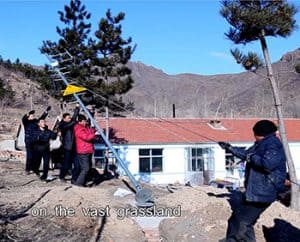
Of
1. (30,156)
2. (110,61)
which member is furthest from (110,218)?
(110,61)

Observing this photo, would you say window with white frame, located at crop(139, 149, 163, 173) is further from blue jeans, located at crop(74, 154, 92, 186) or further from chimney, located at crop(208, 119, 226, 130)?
blue jeans, located at crop(74, 154, 92, 186)

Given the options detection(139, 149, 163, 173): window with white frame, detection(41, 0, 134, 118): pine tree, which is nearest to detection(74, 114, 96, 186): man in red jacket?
detection(41, 0, 134, 118): pine tree

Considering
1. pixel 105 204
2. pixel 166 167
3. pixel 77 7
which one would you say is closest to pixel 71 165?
pixel 105 204

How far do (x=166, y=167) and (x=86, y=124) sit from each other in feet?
82.4

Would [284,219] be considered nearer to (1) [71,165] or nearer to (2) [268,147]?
(2) [268,147]

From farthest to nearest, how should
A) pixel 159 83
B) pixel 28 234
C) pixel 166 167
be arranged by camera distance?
pixel 159 83 < pixel 166 167 < pixel 28 234

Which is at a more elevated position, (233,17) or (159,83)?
(159,83)

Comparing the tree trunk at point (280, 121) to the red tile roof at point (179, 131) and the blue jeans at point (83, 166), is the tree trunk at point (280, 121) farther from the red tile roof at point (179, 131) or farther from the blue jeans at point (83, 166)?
the red tile roof at point (179, 131)

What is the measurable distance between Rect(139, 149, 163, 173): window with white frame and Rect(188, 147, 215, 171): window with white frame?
7.15ft

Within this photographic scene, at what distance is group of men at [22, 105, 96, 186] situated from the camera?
37.8ft

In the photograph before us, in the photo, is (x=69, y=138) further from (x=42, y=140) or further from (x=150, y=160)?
(x=150, y=160)

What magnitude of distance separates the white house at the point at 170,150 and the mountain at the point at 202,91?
81.5 ft

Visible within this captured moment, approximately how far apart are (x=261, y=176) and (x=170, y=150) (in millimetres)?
30629

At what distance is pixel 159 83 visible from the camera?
481 feet
